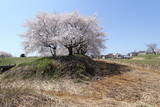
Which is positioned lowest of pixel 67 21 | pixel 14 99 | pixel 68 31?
pixel 14 99

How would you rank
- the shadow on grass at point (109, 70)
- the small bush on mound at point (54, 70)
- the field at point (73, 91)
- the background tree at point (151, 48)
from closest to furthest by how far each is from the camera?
1. the field at point (73, 91)
2. the small bush on mound at point (54, 70)
3. the shadow on grass at point (109, 70)
4. the background tree at point (151, 48)

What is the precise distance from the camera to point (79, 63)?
43.4ft

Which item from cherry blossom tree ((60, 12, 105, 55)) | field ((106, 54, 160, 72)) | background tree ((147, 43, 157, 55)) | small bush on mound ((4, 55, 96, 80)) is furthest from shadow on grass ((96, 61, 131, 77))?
background tree ((147, 43, 157, 55))

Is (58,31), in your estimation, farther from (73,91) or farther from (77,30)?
(73,91)

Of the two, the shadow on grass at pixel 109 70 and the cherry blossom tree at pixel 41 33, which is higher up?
the cherry blossom tree at pixel 41 33

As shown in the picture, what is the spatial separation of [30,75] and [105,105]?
7899mm

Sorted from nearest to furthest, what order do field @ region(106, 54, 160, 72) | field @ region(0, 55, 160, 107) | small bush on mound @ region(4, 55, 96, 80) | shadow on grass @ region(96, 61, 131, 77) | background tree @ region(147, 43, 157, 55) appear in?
field @ region(0, 55, 160, 107)
small bush on mound @ region(4, 55, 96, 80)
shadow on grass @ region(96, 61, 131, 77)
field @ region(106, 54, 160, 72)
background tree @ region(147, 43, 157, 55)

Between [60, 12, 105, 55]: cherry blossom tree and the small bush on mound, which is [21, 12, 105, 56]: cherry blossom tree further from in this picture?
the small bush on mound

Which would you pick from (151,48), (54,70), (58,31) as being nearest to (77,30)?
(58,31)

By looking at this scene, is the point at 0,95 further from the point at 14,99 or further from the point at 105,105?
the point at 105,105

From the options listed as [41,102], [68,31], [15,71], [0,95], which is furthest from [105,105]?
[68,31]

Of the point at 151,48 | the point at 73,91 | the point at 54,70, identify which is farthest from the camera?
the point at 151,48

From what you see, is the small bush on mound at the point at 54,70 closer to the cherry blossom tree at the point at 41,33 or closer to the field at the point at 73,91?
the field at the point at 73,91

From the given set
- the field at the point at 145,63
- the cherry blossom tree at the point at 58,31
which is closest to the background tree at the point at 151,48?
the field at the point at 145,63
